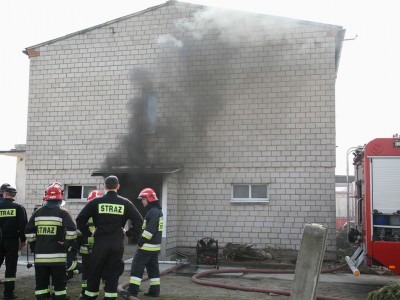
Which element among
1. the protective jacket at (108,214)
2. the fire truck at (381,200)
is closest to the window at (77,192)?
the protective jacket at (108,214)

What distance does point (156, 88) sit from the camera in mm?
13656

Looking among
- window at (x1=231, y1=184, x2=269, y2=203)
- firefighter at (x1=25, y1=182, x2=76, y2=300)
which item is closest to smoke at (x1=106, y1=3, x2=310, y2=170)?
window at (x1=231, y1=184, x2=269, y2=203)

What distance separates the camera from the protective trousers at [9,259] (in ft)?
24.0

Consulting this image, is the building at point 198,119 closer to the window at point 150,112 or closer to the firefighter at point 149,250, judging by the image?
the window at point 150,112

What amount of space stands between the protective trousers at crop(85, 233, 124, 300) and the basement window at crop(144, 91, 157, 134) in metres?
7.51

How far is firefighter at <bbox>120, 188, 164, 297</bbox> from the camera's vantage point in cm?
Answer: 740

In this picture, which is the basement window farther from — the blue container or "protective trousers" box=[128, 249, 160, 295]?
the blue container

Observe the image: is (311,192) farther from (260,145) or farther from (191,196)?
(191,196)

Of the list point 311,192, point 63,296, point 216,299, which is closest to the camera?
point 63,296

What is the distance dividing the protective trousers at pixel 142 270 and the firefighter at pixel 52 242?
1.21m

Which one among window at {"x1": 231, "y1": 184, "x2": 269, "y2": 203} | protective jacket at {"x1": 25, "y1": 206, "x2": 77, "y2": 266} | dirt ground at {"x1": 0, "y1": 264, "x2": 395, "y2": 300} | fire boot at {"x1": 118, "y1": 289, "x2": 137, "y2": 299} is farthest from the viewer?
window at {"x1": 231, "y1": 184, "x2": 269, "y2": 203}

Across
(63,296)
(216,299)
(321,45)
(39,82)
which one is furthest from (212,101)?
(63,296)

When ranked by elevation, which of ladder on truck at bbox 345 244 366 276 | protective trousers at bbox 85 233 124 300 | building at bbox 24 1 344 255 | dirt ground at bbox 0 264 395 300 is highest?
building at bbox 24 1 344 255

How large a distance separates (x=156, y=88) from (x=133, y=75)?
86 centimetres
